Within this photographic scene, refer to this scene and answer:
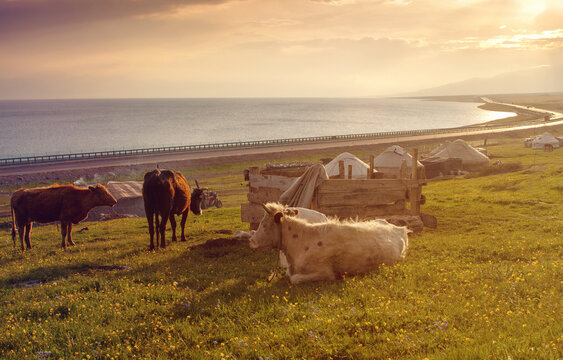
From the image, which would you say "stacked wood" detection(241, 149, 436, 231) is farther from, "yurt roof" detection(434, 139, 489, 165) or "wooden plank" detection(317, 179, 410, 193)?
"yurt roof" detection(434, 139, 489, 165)

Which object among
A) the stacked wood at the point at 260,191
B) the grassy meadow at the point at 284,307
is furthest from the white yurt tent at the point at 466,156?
the stacked wood at the point at 260,191

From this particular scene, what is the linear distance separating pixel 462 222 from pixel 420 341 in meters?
13.3

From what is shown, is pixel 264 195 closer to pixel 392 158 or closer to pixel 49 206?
pixel 49 206

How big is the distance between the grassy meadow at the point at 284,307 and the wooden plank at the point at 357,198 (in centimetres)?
203

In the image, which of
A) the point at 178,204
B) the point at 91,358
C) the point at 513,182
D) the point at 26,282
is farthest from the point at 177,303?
the point at 513,182

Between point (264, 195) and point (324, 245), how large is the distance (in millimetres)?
7145

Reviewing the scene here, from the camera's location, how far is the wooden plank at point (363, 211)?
1463cm

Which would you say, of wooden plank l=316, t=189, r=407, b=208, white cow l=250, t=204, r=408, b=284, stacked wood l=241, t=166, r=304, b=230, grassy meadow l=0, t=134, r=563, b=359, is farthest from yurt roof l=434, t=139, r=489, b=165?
white cow l=250, t=204, r=408, b=284

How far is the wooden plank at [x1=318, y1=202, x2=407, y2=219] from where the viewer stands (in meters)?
14.6

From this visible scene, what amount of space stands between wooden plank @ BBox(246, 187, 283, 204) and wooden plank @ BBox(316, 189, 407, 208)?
2.22 m

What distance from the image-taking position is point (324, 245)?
9477 mm

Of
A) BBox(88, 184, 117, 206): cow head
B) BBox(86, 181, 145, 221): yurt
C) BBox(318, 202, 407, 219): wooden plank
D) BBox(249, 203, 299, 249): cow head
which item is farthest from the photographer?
BBox(86, 181, 145, 221): yurt

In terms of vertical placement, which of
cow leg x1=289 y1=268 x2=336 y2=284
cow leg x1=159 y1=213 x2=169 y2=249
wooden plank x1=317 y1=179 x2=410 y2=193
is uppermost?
wooden plank x1=317 y1=179 x2=410 y2=193

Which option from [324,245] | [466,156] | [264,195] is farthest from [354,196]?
[466,156]
